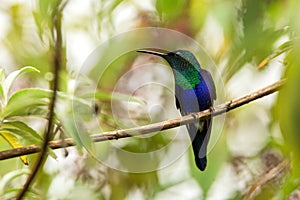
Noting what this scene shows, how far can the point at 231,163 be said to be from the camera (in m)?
1.83

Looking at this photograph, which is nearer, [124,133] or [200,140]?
[124,133]

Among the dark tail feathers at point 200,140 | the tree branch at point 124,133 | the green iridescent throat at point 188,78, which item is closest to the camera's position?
the tree branch at point 124,133

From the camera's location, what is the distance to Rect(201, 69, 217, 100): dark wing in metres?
1.47

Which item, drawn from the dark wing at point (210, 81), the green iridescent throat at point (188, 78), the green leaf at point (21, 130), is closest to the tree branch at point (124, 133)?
the green leaf at point (21, 130)

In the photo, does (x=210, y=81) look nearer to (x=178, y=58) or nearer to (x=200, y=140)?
(x=178, y=58)

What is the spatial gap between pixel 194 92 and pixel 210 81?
9.3 inches

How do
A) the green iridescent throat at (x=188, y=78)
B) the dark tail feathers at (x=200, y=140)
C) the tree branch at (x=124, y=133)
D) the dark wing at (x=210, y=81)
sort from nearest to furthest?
the tree branch at (x=124, y=133), the dark tail feathers at (x=200, y=140), the dark wing at (x=210, y=81), the green iridescent throat at (x=188, y=78)

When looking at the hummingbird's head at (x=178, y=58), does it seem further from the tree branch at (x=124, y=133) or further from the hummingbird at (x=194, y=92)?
the tree branch at (x=124, y=133)

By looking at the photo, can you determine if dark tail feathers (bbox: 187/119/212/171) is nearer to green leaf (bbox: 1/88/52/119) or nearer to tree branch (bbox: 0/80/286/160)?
tree branch (bbox: 0/80/286/160)

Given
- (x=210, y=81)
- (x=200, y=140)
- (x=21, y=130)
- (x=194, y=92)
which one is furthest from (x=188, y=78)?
(x=21, y=130)

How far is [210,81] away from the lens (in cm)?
156

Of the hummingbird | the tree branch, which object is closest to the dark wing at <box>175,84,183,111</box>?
the hummingbird

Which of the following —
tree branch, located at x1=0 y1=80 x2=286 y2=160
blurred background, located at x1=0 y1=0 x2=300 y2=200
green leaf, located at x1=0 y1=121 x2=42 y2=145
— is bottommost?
blurred background, located at x1=0 y1=0 x2=300 y2=200

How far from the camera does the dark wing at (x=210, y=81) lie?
4.84 ft
